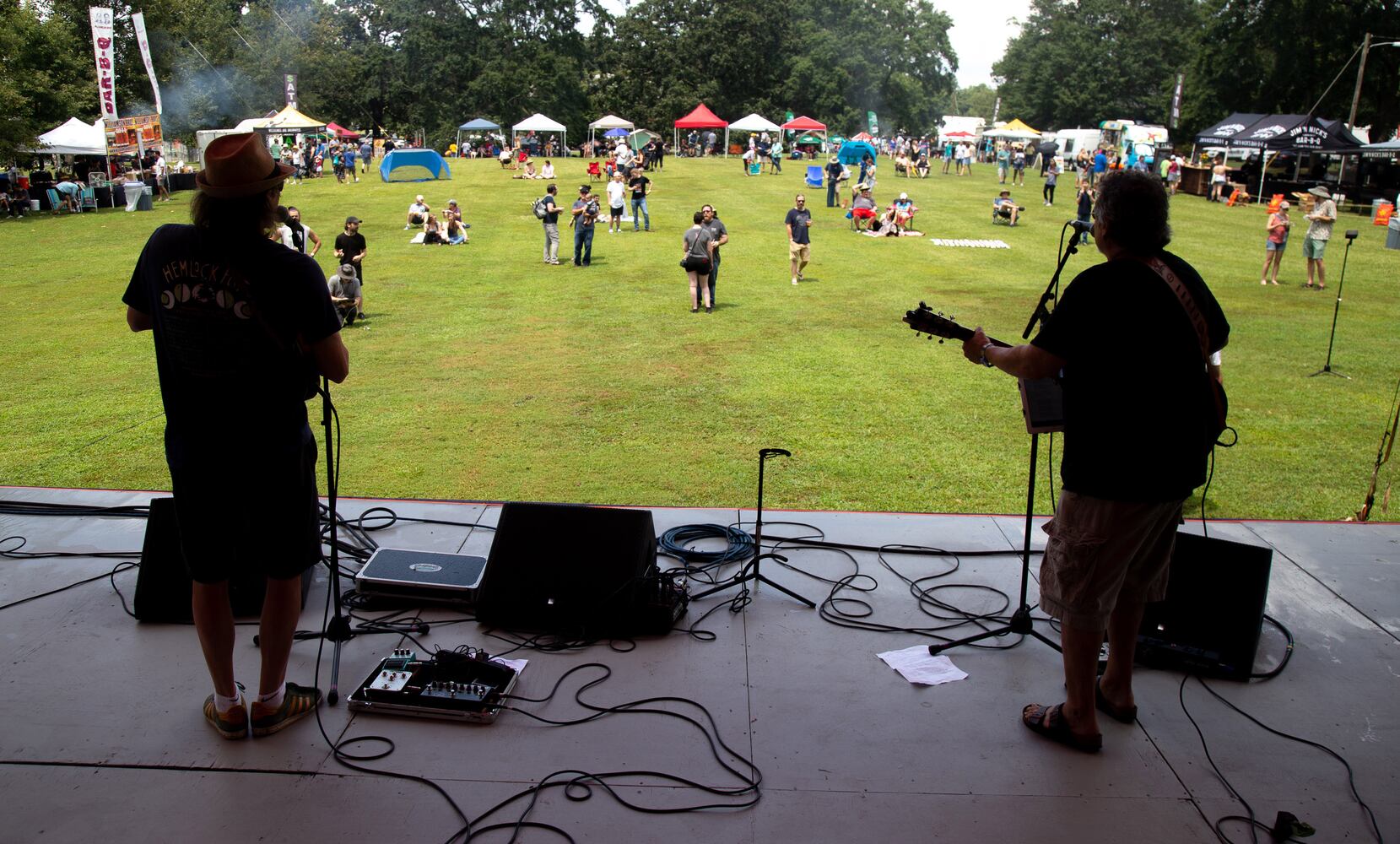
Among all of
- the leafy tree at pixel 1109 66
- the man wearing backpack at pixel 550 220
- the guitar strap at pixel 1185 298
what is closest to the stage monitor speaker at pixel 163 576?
the guitar strap at pixel 1185 298

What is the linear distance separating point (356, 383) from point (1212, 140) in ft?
116

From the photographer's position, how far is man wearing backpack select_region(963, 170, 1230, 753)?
294 centimetres

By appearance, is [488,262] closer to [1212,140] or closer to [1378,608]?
[1378,608]

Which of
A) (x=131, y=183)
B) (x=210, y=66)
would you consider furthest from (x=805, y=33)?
(x=131, y=183)

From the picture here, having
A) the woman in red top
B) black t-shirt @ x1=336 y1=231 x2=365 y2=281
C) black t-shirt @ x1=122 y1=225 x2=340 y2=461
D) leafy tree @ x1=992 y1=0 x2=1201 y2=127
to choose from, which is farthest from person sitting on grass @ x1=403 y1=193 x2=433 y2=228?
leafy tree @ x1=992 y1=0 x2=1201 y2=127

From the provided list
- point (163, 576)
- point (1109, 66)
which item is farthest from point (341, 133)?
point (1109, 66)

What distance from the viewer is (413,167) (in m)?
38.1

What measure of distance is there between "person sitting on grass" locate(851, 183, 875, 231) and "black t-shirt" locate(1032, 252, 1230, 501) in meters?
23.6

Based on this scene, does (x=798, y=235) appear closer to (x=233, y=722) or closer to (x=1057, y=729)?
(x=1057, y=729)

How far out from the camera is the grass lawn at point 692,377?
26.4ft

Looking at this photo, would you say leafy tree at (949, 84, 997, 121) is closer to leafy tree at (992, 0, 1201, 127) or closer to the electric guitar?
leafy tree at (992, 0, 1201, 127)

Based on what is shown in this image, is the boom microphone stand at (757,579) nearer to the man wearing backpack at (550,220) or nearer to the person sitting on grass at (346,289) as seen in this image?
the person sitting on grass at (346,289)

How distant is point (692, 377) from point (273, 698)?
868 cm

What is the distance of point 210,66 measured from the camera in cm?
4781
